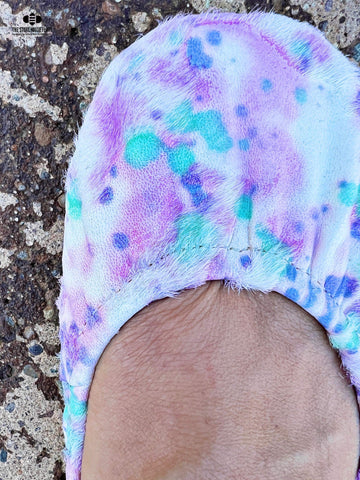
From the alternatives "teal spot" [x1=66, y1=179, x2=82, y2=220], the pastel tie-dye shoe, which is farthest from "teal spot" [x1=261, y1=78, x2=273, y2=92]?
"teal spot" [x1=66, y1=179, x2=82, y2=220]

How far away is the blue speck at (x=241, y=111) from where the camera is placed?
79 cm

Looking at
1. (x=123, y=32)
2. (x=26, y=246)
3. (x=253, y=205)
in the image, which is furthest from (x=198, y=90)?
(x=26, y=246)

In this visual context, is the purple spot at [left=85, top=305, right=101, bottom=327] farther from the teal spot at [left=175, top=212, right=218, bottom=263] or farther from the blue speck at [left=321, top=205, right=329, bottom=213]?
the blue speck at [left=321, top=205, right=329, bottom=213]

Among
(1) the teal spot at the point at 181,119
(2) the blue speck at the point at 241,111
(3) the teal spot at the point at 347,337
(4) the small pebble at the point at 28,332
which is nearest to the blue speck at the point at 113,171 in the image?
(1) the teal spot at the point at 181,119

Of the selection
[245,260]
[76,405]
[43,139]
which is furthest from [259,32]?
[76,405]

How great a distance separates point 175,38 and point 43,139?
43cm

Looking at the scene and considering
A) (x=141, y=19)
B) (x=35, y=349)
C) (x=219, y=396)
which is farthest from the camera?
(x=35, y=349)

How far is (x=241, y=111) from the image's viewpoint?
0.79 metres

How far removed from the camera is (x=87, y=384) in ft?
2.76

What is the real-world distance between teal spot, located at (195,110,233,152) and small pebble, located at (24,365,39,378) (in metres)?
0.74

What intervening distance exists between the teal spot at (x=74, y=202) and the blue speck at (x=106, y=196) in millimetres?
65

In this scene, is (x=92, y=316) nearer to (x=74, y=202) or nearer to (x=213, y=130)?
(x=74, y=202)

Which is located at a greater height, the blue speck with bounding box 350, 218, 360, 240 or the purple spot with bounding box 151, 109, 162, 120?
the purple spot with bounding box 151, 109, 162, 120

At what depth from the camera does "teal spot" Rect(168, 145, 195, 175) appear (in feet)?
2.50
